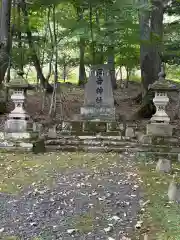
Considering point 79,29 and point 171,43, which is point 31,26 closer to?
point 79,29

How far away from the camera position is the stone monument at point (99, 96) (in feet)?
37.4

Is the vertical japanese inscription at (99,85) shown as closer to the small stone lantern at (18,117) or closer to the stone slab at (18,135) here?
the small stone lantern at (18,117)

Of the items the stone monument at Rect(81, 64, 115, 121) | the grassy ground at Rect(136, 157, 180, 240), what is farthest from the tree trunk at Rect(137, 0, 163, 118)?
the grassy ground at Rect(136, 157, 180, 240)

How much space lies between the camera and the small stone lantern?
9.24 metres

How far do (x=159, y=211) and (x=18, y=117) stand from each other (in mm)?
5570

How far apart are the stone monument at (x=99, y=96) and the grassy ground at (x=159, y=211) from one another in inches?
183

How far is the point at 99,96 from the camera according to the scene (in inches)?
455

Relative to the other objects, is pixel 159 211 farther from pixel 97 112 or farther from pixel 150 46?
pixel 150 46

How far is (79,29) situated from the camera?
11.7 metres

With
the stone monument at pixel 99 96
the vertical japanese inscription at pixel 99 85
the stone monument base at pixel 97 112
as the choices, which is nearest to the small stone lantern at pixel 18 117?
the stone monument base at pixel 97 112

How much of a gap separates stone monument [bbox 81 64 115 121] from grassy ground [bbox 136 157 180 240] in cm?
464

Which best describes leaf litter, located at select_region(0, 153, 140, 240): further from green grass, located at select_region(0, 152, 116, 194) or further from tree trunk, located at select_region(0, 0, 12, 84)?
tree trunk, located at select_region(0, 0, 12, 84)

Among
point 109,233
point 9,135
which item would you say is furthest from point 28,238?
point 9,135

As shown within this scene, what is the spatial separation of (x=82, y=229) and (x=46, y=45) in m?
11.9
